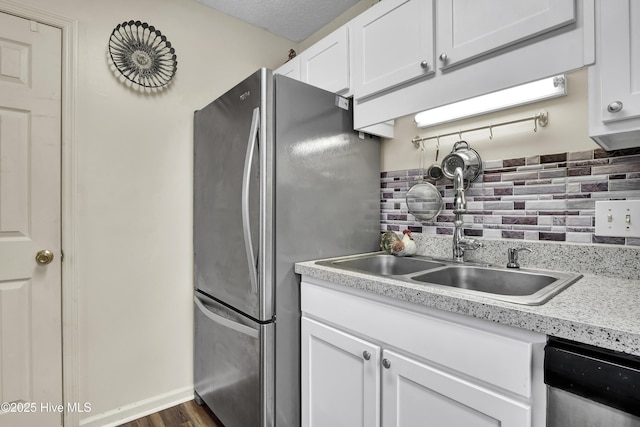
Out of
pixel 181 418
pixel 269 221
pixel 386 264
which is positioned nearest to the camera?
pixel 269 221

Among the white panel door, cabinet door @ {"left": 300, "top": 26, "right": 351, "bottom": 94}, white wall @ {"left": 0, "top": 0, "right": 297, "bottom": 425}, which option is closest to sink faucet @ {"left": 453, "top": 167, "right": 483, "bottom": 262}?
cabinet door @ {"left": 300, "top": 26, "right": 351, "bottom": 94}

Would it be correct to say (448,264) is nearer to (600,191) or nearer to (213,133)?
(600,191)

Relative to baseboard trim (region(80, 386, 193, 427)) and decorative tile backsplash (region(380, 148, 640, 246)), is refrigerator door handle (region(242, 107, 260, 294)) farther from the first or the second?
baseboard trim (region(80, 386, 193, 427))

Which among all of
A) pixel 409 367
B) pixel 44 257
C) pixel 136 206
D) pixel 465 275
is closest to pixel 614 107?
pixel 465 275

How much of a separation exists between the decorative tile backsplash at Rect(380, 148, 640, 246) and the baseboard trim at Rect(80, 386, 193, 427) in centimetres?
179

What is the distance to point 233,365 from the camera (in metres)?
1.57

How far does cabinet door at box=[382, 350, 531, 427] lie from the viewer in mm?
818

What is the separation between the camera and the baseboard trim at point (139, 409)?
172 cm

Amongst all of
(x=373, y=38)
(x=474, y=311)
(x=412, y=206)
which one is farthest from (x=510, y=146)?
(x=474, y=311)

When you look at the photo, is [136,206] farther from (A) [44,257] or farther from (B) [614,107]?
(B) [614,107]

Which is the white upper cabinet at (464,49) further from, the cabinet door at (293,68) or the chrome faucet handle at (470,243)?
the chrome faucet handle at (470,243)

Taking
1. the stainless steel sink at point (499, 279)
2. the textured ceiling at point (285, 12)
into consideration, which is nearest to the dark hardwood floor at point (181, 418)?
the stainless steel sink at point (499, 279)

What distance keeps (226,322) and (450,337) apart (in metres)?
1.11

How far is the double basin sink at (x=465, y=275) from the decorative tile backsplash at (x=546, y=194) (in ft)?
0.64
